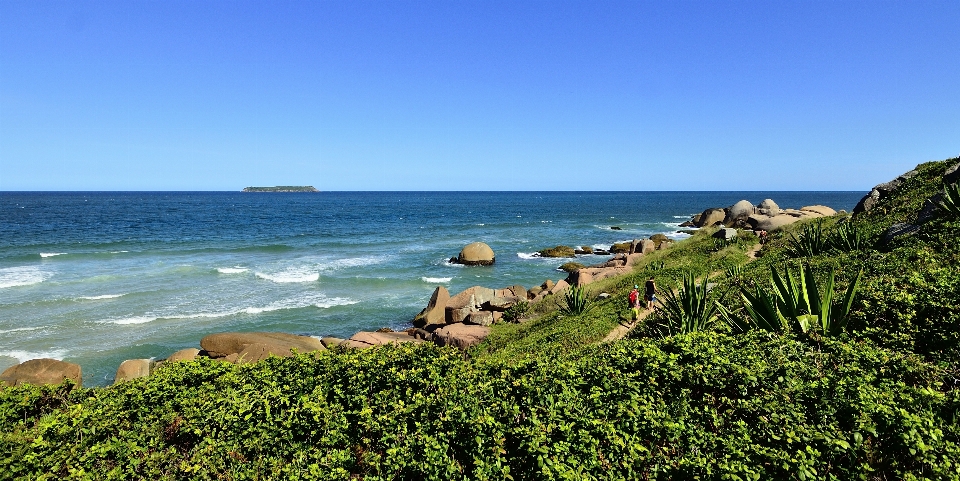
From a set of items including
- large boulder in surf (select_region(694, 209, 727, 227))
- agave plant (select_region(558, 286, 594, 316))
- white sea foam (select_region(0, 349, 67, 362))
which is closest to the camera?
agave plant (select_region(558, 286, 594, 316))

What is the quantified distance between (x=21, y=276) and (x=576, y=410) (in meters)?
35.9

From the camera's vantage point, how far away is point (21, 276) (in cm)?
2789

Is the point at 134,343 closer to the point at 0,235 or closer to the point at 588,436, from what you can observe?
the point at 588,436

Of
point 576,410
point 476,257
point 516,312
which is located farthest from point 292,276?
point 576,410

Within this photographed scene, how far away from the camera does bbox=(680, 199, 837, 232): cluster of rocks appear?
34.9 m

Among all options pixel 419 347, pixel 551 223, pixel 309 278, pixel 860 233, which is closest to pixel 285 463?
pixel 419 347

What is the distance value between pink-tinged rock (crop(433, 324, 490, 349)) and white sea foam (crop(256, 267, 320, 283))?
15.1 m

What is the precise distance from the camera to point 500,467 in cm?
463

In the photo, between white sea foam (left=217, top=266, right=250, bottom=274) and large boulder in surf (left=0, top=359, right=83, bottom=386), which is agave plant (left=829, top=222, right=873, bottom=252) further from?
white sea foam (left=217, top=266, right=250, bottom=274)

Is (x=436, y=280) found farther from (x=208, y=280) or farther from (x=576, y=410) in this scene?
(x=576, y=410)

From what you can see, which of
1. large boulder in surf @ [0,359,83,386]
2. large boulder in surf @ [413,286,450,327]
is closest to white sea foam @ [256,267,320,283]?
large boulder in surf @ [413,286,450,327]

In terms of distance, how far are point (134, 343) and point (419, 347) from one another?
15.1 m

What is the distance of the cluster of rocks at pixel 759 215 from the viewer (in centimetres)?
3491

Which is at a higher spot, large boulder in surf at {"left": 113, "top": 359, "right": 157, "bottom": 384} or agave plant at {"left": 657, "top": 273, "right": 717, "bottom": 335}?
agave plant at {"left": 657, "top": 273, "right": 717, "bottom": 335}
